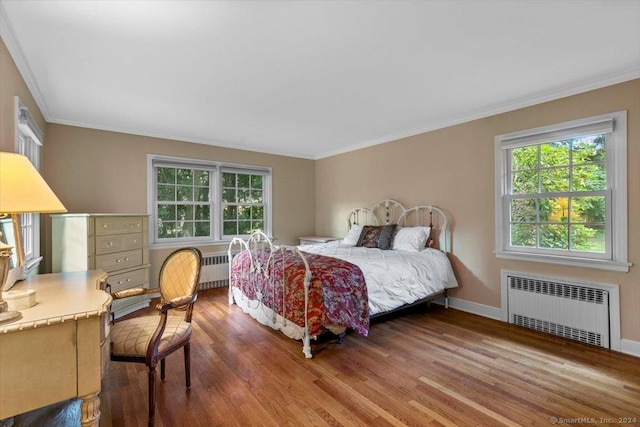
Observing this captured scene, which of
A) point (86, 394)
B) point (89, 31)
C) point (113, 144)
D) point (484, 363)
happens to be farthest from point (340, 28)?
point (113, 144)

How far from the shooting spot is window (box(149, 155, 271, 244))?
14.8 ft

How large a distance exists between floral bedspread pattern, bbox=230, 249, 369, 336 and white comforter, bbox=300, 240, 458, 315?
20cm

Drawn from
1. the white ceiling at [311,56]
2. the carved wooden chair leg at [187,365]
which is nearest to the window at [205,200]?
the white ceiling at [311,56]

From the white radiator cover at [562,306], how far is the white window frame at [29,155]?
4513 millimetres

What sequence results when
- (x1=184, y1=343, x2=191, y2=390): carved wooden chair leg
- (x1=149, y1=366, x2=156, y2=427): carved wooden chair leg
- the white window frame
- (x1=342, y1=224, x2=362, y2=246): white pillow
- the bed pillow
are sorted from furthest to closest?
(x1=342, y1=224, x2=362, y2=246): white pillow → the bed pillow → the white window frame → (x1=184, y1=343, x2=191, y2=390): carved wooden chair leg → (x1=149, y1=366, x2=156, y2=427): carved wooden chair leg

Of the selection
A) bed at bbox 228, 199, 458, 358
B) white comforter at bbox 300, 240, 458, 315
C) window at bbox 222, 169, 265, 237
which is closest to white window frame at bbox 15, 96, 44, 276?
bed at bbox 228, 199, 458, 358

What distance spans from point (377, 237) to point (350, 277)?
5.18ft

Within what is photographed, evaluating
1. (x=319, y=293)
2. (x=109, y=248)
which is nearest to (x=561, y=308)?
(x=319, y=293)

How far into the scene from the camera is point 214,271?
4.79 m

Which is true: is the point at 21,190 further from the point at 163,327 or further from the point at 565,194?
the point at 565,194

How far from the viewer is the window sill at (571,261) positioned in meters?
2.63

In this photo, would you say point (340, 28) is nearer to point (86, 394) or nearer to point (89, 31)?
point (89, 31)

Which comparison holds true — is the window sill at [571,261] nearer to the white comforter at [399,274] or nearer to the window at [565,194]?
the window at [565,194]

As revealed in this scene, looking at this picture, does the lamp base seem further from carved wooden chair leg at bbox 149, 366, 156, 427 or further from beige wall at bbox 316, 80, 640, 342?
beige wall at bbox 316, 80, 640, 342
